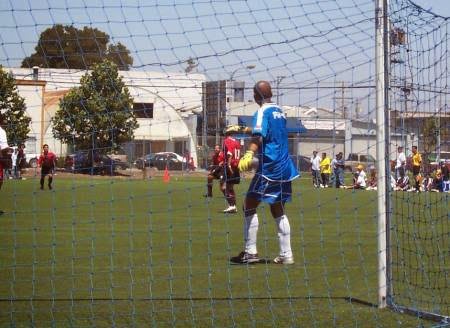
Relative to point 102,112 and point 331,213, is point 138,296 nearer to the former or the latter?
point 102,112

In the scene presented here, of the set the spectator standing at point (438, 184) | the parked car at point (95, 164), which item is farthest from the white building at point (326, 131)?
the spectator standing at point (438, 184)

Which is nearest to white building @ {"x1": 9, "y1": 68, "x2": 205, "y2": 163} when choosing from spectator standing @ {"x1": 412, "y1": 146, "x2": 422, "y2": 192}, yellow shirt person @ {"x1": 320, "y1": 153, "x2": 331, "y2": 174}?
spectator standing @ {"x1": 412, "y1": 146, "x2": 422, "y2": 192}

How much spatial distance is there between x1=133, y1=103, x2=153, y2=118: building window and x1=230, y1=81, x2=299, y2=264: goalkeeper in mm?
1113

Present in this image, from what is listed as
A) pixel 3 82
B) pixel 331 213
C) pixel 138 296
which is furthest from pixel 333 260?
pixel 331 213

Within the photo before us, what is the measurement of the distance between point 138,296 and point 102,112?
1.68 meters

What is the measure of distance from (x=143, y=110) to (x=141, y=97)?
0.75 feet

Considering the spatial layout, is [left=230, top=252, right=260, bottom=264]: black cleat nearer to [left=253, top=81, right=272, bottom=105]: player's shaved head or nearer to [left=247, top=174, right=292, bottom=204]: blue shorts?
[left=247, top=174, right=292, bottom=204]: blue shorts

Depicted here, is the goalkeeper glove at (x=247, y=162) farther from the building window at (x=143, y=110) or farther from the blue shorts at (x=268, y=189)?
the building window at (x=143, y=110)

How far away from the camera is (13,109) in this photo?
26.1 feet

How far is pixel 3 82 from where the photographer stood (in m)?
7.46

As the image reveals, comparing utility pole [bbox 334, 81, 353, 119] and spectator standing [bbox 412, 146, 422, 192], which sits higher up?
utility pole [bbox 334, 81, 353, 119]

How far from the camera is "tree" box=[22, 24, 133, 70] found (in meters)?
7.24

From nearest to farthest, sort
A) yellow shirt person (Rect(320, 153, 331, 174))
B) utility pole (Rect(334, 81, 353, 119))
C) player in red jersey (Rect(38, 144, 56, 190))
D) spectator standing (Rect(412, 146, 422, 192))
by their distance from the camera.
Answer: utility pole (Rect(334, 81, 353, 119)) < spectator standing (Rect(412, 146, 422, 192)) < player in red jersey (Rect(38, 144, 56, 190)) < yellow shirt person (Rect(320, 153, 331, 174))

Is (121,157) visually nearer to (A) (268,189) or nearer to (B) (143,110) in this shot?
(B) (143,110)
